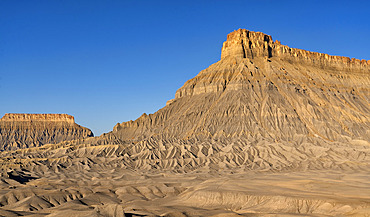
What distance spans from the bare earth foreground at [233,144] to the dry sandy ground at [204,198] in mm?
366

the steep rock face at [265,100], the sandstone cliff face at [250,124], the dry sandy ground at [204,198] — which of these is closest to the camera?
the dry sandy ground at [204,198]

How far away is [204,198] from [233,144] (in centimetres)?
5600

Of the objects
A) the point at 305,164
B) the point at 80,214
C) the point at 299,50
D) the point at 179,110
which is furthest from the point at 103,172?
the point at 299,50

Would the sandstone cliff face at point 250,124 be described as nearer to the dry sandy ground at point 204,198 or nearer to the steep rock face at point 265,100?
the steep rock face at point 265,100

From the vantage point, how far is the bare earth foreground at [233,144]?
81.0m

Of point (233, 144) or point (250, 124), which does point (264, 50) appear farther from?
point (233, 144)

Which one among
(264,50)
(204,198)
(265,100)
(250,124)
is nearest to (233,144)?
(250,124)

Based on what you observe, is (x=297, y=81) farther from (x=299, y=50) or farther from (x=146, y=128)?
(x=146, y=128)

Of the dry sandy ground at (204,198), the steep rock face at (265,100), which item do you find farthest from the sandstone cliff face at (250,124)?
the dry sandy ground at (204,198)

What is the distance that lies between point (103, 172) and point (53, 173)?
14.2 metres

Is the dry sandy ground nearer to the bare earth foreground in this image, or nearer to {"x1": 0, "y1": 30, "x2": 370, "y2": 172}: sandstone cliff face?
the bare earth foreground

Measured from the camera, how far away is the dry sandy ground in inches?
2253

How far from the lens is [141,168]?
404 ft

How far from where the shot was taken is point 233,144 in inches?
4975
